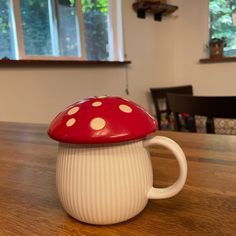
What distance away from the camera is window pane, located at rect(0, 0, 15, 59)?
1.85 m

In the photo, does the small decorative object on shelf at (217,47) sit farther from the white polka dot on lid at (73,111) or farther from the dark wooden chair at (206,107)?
the white polka dot on lid at (73,111)

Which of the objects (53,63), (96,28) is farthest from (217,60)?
(53,63)

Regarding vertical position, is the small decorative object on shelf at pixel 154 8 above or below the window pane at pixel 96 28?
above

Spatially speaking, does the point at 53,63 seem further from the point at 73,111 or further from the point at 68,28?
the point at 73,111

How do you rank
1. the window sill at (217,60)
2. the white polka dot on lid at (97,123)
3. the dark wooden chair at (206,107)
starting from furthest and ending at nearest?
the window sill at (217,60)
the dark wooden chair at (206,107)
the white polka dot on lid at (97,123)

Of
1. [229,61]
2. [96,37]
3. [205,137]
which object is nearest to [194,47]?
[229,61]

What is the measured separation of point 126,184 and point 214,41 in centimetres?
307

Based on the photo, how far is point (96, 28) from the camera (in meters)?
2.55

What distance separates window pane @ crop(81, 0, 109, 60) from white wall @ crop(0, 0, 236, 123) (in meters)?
0.18

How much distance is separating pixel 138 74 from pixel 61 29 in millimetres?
958

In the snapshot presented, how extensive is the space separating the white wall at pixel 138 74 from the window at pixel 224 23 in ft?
0.37

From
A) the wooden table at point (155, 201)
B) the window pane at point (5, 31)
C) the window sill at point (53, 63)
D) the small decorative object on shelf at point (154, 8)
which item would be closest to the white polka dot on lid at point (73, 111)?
the wooden table at point (155, 201)

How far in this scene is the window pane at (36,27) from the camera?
6.46ft

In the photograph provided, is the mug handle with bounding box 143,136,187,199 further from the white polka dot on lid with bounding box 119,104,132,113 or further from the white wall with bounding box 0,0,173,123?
the white wall with bounding box 0,0,173,123
